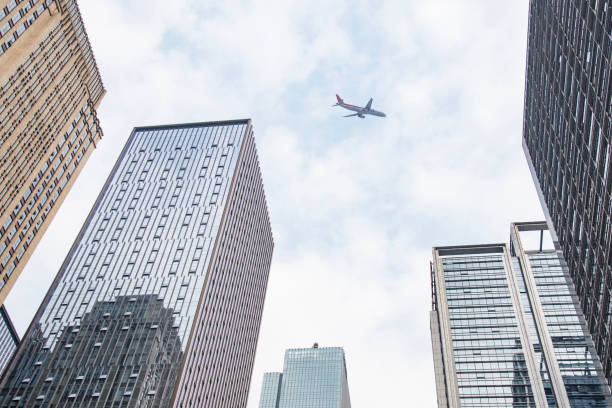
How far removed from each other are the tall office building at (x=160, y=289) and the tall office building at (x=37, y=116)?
20.6 meters

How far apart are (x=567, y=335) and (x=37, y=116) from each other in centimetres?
12941

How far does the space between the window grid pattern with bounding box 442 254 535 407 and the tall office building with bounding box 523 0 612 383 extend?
5988 centimetres

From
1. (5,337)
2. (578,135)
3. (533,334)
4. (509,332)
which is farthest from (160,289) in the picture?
(5,337)

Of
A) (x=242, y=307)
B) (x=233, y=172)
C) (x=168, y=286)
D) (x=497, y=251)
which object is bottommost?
(x=168, y=286)

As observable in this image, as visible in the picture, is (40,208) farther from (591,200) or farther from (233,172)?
(591,200)

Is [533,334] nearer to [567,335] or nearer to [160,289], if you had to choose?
[567,335]

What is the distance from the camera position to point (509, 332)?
144 metres

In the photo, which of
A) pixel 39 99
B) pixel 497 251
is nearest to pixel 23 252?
pixel 39 99

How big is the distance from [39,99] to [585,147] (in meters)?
75.8

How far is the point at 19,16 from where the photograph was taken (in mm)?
79938

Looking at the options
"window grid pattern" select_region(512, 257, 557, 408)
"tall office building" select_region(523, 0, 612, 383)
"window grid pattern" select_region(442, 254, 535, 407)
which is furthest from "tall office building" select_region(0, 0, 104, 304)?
"window grid pattern" select_region(512, 257, 557, 408)

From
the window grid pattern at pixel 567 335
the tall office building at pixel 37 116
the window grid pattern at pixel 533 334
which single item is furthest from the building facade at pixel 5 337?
the window grid pattern at pixel 567 335

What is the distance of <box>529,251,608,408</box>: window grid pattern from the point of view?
13138 centimetres

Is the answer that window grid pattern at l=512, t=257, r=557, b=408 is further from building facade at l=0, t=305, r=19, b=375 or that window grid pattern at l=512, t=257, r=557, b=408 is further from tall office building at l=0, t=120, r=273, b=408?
building facade at l=0, t=305, r=19, b=375
